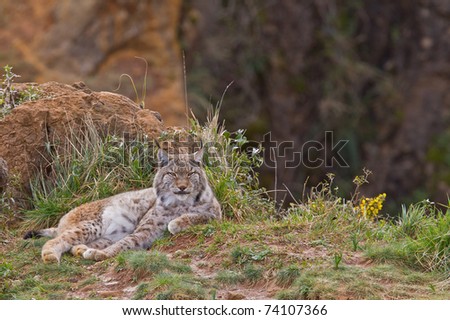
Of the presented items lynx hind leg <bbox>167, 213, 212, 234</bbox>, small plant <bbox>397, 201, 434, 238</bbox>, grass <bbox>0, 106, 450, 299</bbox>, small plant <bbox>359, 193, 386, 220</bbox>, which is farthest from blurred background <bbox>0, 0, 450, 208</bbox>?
small plant <bbox>397, 201, 434, 238</bbox>

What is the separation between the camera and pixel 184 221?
10750mm

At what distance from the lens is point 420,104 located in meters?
21.1

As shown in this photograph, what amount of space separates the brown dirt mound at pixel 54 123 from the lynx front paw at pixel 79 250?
163 cm

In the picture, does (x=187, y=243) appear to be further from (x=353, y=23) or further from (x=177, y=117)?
(x=353, y=23)

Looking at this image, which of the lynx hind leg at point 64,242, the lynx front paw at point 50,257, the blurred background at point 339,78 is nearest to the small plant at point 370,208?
the lynx hind leg at point 64,242

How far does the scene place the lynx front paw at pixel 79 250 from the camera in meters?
10.5

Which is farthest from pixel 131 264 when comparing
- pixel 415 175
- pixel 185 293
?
pixel 415 175

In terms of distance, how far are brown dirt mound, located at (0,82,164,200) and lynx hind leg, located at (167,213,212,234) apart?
→ 1689 millimetres

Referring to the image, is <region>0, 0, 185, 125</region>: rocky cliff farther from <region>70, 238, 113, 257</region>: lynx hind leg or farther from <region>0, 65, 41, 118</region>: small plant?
<region>70, 238, 113, 257</region>: lynx hind leg

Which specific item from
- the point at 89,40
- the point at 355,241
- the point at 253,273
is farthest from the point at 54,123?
the point at 89,40

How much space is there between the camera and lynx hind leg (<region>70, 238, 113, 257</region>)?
1049 cm

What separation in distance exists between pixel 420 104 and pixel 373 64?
1.24 metres

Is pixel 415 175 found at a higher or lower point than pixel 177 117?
lower

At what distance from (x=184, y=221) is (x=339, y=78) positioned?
10.9 m
